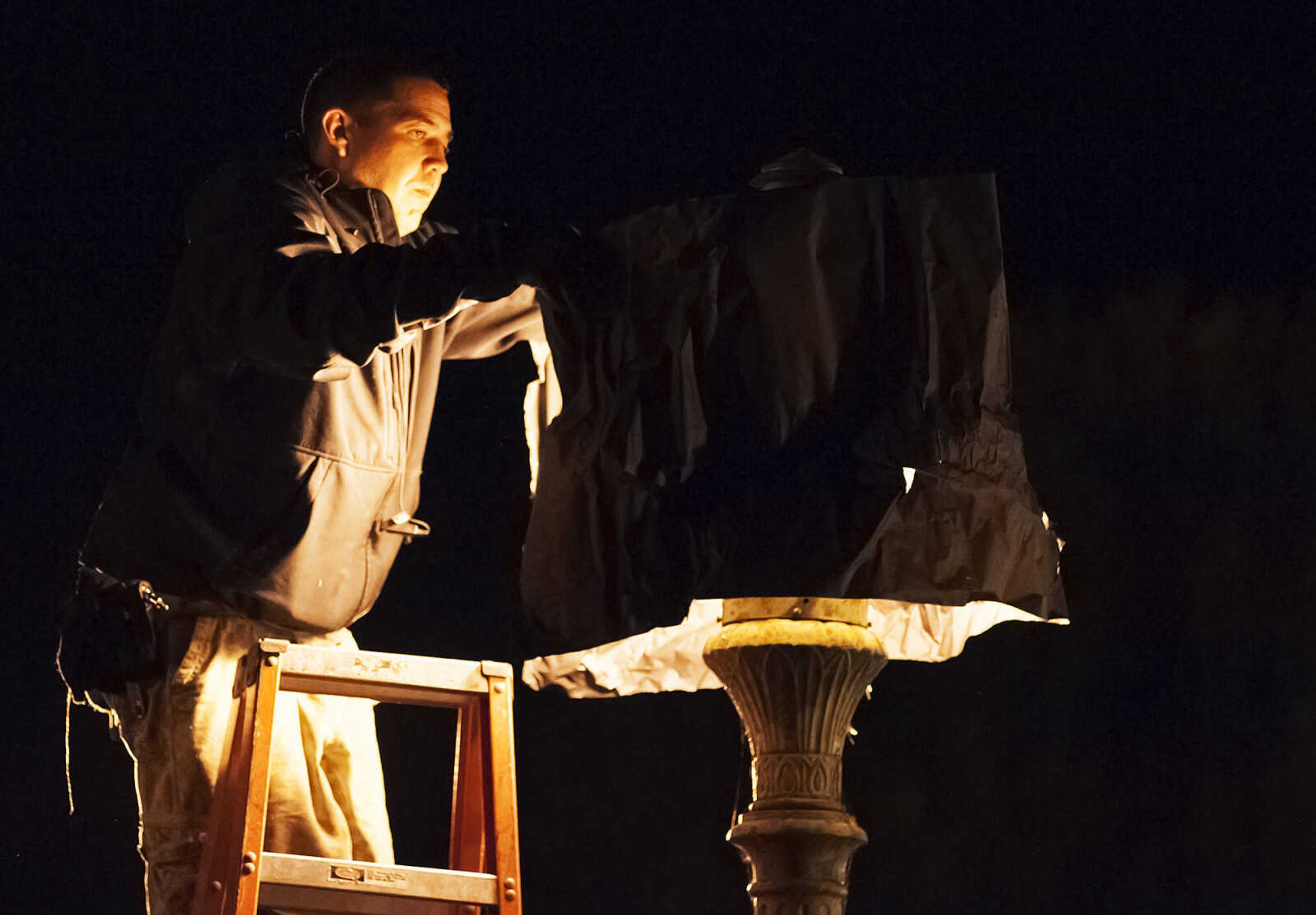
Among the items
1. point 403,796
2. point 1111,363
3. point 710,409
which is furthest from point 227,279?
point 1111,363

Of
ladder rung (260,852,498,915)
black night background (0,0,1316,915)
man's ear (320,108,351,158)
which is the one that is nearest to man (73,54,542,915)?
man's ear (320,108,351,158)

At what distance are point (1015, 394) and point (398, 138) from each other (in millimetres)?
1092

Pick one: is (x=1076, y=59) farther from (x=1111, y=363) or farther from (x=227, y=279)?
(x=227, y=279)

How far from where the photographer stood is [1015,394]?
3.19m

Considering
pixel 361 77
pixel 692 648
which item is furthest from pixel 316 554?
pixel 361 77

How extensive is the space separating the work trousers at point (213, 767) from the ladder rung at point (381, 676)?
117mm

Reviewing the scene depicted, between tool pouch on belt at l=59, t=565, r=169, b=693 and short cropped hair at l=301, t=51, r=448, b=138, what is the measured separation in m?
0.62

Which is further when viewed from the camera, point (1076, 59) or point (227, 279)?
point (1076, 59)

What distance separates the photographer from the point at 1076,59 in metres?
3.61

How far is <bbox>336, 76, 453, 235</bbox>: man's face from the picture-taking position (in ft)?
8.50

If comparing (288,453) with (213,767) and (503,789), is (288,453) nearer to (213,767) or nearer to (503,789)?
(213,767)

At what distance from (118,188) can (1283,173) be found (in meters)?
2.02

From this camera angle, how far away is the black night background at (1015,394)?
338 centimetres

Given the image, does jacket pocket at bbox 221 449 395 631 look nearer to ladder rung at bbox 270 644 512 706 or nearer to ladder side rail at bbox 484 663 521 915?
ladder rung at bbox 270 644 512 706
